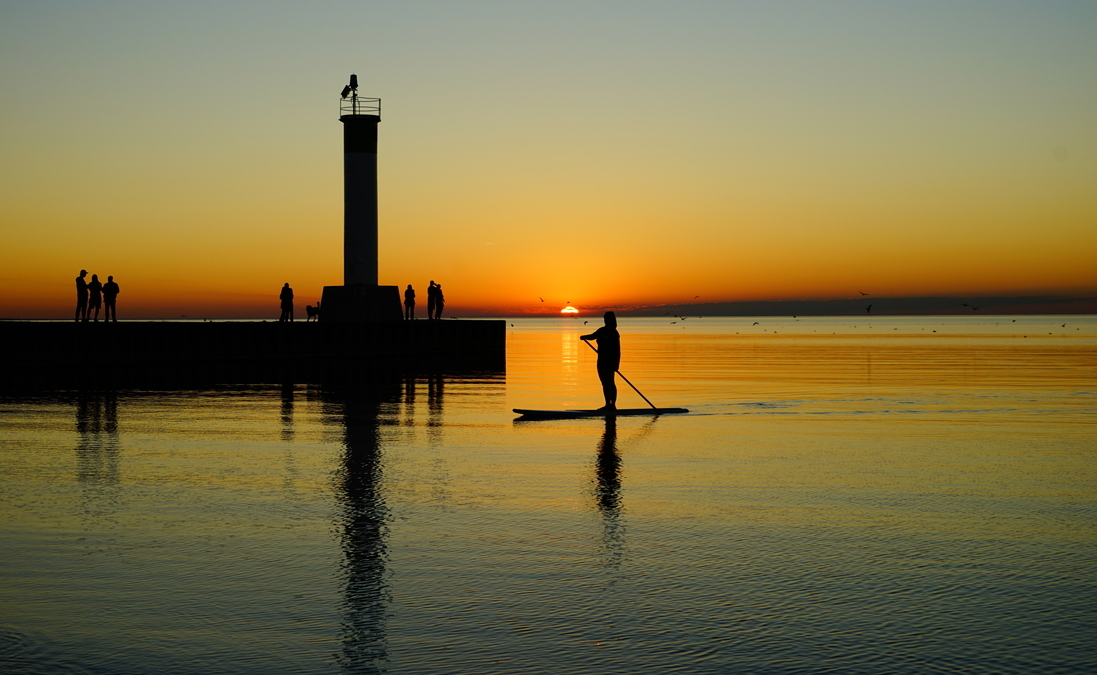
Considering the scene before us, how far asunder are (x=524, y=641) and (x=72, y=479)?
25.2 feet

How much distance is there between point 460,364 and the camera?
4491 centimetres

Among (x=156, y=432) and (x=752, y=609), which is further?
(x=156, y=432)

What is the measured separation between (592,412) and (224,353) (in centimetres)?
2588

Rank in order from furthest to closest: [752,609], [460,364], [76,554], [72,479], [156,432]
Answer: [460,364] → [156,432] → [72,479] → [76,554] → [752,609]

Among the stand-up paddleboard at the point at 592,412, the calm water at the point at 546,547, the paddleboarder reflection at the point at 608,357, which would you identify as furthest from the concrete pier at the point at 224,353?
the calm water at the point at 546,547

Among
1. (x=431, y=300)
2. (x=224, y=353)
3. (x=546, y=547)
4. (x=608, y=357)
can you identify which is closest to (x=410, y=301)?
(x=431, y=300)

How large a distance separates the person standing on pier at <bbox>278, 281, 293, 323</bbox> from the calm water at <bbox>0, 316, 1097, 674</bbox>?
34187 mm

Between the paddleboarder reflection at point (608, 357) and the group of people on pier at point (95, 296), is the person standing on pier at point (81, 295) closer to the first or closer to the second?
the group of people on pier at point (95, 296)

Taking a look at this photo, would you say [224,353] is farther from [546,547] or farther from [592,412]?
[546,547]

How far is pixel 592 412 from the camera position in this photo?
2045 centimetres

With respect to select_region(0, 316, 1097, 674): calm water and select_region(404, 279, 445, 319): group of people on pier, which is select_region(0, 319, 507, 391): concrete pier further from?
select_region(0, 316, 1097, 674): calm water

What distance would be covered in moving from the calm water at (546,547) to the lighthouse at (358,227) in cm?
3198

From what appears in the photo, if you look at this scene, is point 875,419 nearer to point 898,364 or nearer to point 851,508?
point 851,508

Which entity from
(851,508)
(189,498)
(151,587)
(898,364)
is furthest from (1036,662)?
(898,364)
